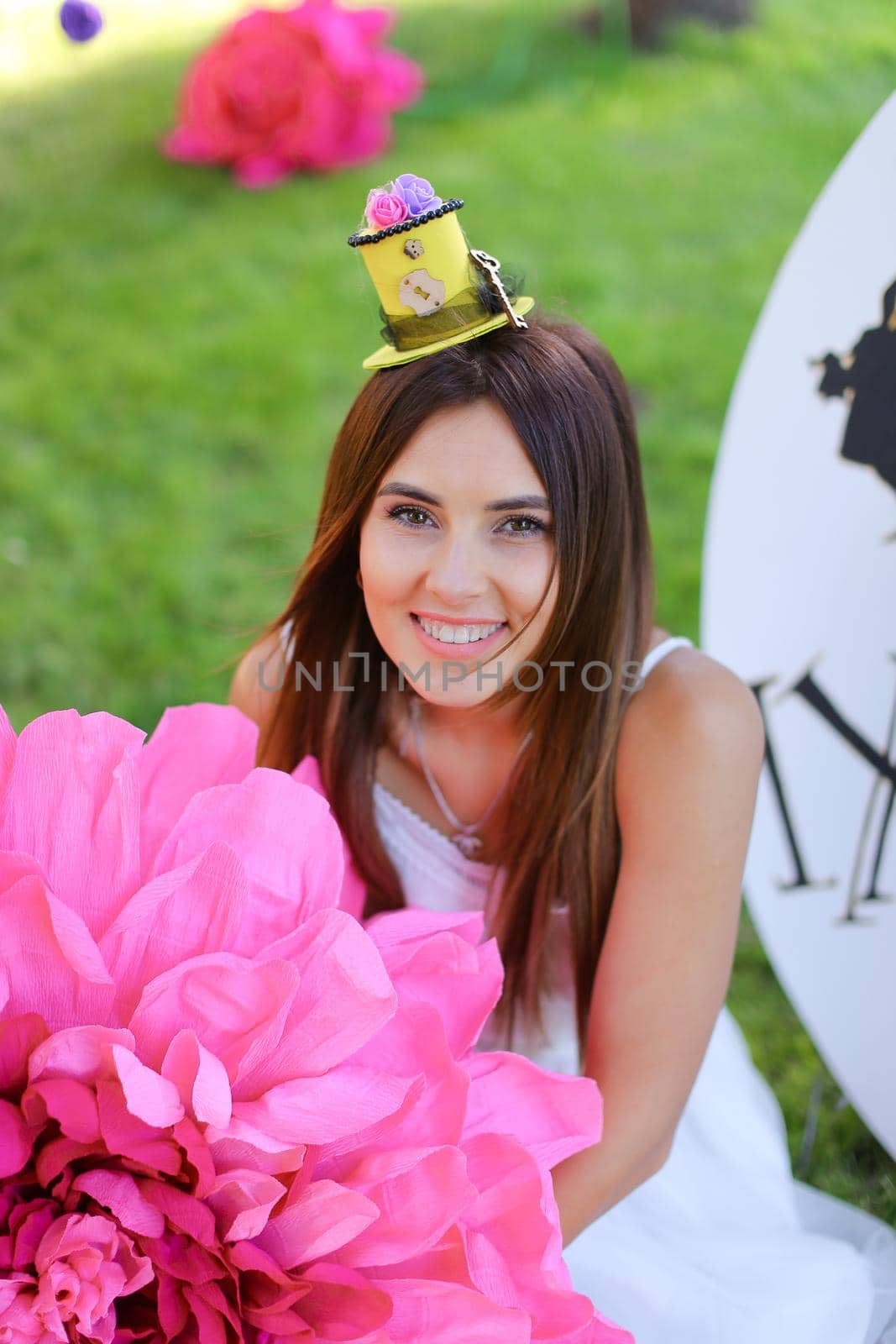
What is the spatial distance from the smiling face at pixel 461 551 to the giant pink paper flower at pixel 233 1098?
0.33 metres

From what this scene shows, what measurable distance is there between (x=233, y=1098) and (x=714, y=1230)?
92 cm

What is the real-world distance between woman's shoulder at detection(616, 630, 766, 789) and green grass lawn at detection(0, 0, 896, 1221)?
0.71 metres

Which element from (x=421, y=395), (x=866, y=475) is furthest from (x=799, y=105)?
(x=421, y=395)

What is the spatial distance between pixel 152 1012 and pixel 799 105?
433cm

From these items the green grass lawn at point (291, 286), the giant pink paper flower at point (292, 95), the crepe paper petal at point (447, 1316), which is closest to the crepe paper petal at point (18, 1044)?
the crepe paper petal at point (447, 1316)

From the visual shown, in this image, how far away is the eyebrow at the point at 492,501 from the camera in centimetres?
113

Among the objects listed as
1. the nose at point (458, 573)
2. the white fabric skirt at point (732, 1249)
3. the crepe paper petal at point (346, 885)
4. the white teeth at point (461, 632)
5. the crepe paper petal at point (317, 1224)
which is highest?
the nose at point (458, 573)

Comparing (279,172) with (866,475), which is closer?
(866,475)

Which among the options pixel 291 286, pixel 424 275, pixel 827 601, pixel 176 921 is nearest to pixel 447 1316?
pixel 176 921

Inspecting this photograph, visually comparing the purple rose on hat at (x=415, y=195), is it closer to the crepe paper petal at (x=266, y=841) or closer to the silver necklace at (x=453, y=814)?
the crepe paper petal at (x=266, y=841)

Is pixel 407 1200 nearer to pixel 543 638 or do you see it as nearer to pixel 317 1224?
pixel 317 1224

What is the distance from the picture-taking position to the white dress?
1.35 m

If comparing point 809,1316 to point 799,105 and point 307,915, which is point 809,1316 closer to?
point 307,915

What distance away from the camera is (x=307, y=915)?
883mm
